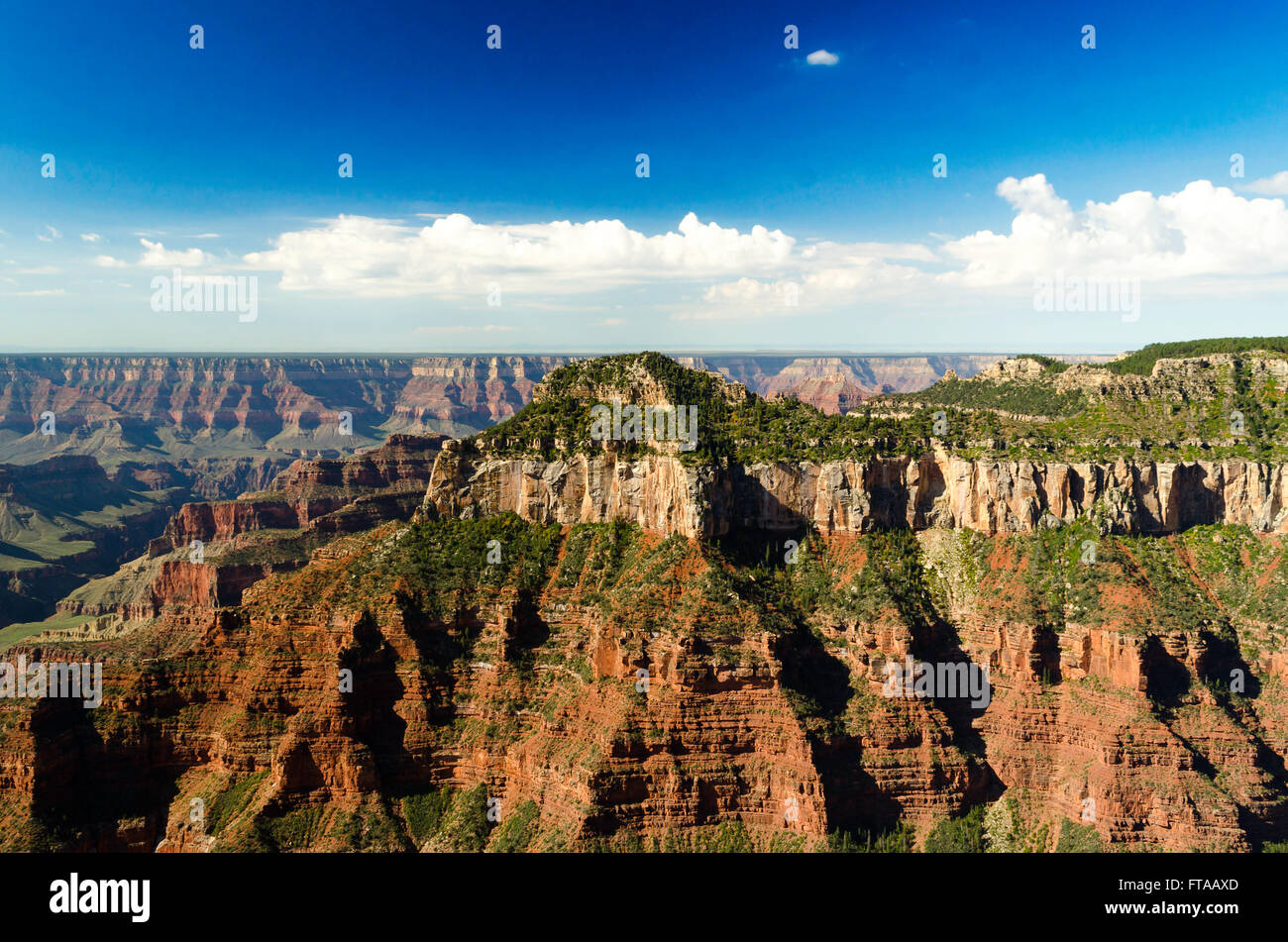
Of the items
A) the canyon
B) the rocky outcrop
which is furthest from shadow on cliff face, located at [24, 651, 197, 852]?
the rocky outcrop

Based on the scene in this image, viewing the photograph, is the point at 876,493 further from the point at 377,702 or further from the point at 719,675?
the point at 377,702

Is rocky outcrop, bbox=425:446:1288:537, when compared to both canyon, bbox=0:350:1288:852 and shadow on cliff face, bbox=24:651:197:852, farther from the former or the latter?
shadow on cliff face, bbox=24:651:197:852

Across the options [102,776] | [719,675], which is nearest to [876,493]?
[719,675]

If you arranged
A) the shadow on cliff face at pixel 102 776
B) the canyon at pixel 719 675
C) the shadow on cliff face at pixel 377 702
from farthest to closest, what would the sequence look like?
the shadow on cliff face at pixel 377 702 < the canyon at pixel 719 675 < the shadow on cliff face at pixel 102 776

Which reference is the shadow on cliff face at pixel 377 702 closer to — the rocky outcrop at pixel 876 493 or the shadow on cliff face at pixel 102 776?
the shadow on cliff face at pixel 102 776

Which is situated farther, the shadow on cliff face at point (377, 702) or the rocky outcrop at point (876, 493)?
the rocky outcrop at point (876, 493)

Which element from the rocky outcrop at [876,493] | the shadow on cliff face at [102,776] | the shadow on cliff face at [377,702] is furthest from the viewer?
the rocky outcrop at [876,493]

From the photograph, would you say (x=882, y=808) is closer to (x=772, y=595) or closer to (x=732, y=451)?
(x=772, y=595)

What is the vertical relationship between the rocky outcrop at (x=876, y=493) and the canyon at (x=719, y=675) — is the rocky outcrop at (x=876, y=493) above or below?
above

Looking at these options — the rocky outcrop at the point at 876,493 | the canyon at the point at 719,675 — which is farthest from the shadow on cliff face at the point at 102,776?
the rocky outcrop at the point at 876,493

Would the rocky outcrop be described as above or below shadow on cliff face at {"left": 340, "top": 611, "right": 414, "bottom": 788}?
above
